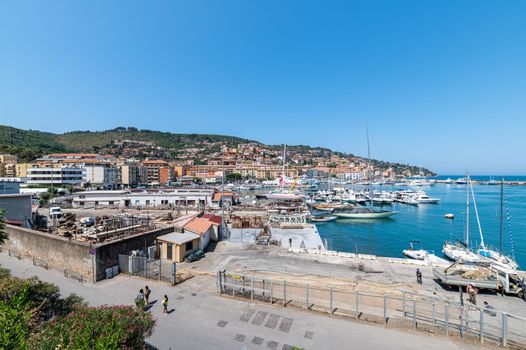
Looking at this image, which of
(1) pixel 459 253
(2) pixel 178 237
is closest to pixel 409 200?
(1) pixel 459 253

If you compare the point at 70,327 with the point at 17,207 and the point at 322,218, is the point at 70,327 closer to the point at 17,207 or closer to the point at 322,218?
the point at 17,207

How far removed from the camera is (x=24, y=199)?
2409 cm

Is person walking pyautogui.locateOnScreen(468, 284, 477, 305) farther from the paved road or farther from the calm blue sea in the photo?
the calm blue sea

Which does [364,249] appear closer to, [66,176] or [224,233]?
→ [224,233]

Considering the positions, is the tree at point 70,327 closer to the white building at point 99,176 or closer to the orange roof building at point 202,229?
the orange roof building at point 202,229

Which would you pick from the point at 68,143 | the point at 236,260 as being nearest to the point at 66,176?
the point at 236,260

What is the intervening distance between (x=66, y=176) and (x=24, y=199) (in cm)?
6076

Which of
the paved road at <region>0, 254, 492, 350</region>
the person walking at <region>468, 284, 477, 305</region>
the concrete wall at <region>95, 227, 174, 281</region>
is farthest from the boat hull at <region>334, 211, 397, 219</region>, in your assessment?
the paved road at <region>0, 254, 492, 350</region>

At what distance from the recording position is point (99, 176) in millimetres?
84438

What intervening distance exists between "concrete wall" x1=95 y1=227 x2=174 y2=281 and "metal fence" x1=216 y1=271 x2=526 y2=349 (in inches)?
265

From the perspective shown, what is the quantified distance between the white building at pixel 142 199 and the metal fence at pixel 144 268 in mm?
31081

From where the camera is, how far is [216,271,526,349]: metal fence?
938 cm

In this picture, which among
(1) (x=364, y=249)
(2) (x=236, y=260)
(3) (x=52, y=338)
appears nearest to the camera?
(3) (x=52, y=338)

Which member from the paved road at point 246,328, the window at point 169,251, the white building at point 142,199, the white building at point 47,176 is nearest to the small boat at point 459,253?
the paved road at point 246,328
